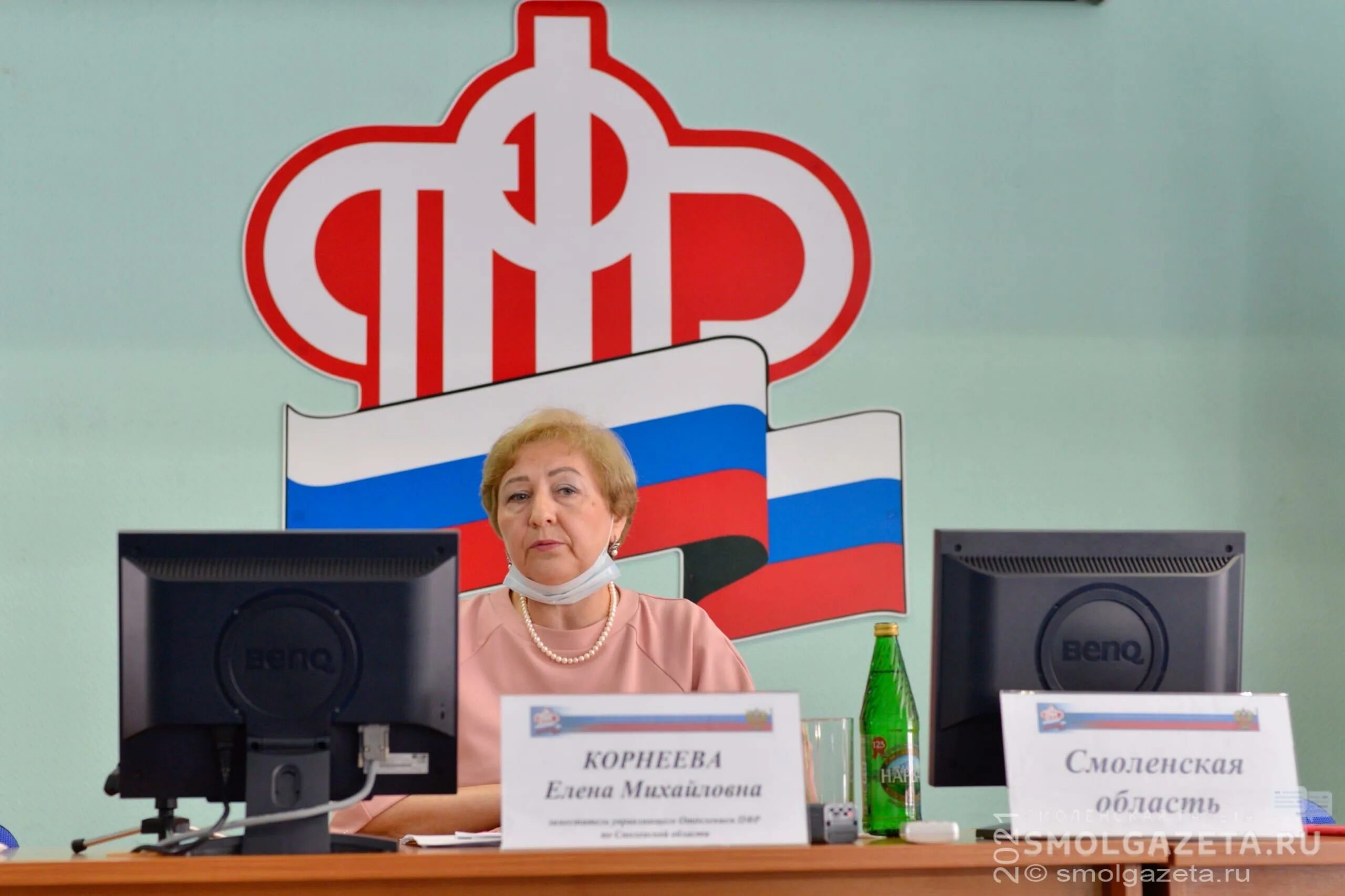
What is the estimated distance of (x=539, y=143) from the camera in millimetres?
2889

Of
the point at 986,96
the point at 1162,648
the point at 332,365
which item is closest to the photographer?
the point at 1162,648

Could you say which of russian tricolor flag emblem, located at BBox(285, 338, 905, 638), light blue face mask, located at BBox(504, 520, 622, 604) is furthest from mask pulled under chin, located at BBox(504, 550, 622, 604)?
russian tricolor flag emblem, located at BBox(285, 338, 905, 638)

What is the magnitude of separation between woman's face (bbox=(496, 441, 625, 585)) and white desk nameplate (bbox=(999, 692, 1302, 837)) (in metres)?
0.99

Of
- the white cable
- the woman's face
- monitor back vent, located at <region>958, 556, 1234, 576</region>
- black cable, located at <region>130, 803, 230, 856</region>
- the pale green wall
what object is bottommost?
black cable, located at <region>130, 803, 230, 856</region>

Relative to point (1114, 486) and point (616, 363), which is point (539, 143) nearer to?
point (616, 363)

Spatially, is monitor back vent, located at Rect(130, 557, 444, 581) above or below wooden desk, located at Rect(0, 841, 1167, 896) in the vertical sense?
above

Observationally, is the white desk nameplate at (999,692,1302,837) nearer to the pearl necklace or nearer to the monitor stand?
the monitor stand

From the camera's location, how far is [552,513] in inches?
90.0

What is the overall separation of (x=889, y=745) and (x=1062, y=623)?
29cm

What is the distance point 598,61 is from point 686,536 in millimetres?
1085

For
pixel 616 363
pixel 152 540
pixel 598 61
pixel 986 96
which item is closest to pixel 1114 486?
pixel 986 96

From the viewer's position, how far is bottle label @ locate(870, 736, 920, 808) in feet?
5.53

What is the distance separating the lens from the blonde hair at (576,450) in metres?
2.38

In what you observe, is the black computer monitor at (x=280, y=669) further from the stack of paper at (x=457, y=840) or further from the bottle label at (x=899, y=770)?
the bottle label at (x=899, y=770)
